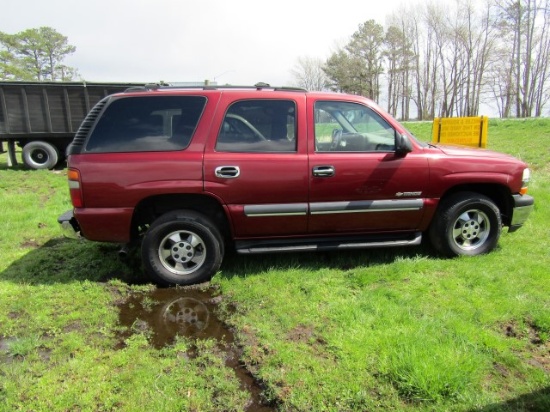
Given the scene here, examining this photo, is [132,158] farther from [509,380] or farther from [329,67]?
[329,67]

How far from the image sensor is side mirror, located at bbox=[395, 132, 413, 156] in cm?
395

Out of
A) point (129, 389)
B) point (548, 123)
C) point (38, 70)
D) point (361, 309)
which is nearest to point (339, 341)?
point (361, 309)

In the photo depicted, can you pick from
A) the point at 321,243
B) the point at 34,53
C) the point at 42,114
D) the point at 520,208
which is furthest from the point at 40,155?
the point at 34,53

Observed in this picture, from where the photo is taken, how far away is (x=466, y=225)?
4.36m

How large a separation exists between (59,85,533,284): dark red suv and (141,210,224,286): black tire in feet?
0.03

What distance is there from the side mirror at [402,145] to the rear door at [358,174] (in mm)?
44

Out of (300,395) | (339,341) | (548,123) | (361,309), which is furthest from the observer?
(548,123)

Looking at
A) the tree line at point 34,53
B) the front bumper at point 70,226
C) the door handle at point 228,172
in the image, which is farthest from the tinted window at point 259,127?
the tree line at point 34,53

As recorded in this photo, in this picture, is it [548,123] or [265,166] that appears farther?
[548,123]

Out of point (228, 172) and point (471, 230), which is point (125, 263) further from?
point (471, 230)

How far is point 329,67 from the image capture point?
48500 millimetres

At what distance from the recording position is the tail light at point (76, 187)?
146 inches

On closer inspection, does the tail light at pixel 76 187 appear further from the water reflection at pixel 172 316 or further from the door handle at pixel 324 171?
the door handle at pixel 324 171

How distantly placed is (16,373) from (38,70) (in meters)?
53.1
